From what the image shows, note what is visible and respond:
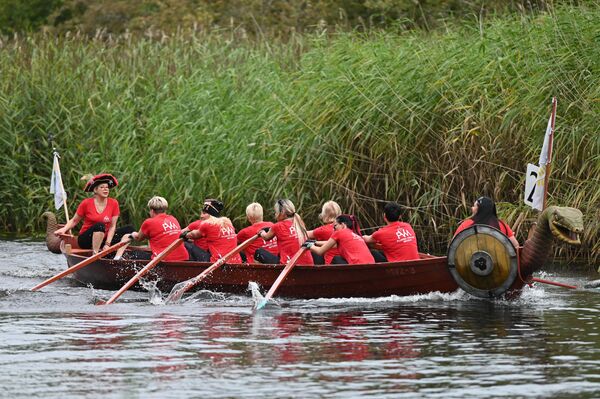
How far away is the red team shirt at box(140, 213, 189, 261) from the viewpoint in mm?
17703

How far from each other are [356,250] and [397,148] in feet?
12.0

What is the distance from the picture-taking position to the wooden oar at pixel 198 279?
1659 cm

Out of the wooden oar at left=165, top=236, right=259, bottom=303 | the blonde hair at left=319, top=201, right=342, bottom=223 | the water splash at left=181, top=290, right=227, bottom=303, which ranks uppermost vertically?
the blonde hair at left=319, top=201, right=342, bottom=223

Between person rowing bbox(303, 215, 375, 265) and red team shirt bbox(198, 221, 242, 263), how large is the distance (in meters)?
1.53

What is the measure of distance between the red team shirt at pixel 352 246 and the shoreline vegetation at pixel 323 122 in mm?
2933

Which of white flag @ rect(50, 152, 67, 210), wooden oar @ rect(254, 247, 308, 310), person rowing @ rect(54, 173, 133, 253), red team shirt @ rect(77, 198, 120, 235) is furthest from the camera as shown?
white flag @ rect(50, 152, 67, 210)

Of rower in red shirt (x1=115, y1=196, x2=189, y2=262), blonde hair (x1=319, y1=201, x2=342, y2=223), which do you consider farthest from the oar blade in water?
blonde hair (x1=319, y1=201, x2=342, y2=223)

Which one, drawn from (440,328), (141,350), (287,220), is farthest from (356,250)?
(141,350)

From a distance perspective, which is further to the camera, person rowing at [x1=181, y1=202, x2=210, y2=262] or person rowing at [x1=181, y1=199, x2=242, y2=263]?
person rowing at [x1=181, y1=202, x2=210, y2=262]

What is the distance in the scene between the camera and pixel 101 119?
944 inches

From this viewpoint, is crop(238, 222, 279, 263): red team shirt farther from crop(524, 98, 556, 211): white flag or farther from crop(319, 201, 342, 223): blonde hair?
crop(524, 98, 556, 211): white flag

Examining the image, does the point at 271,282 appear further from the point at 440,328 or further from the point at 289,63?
the point at 289,63

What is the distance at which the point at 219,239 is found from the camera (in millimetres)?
17547

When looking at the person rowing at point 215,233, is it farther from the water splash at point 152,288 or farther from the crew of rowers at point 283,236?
the water splash at point 152,288
